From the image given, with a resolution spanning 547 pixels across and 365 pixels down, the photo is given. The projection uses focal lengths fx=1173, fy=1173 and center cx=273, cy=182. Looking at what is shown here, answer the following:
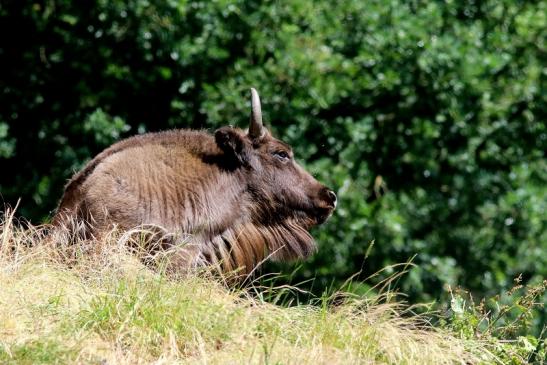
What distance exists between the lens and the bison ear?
10.4 meters

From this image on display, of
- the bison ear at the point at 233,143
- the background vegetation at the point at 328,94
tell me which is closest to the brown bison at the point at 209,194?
the bison ear at the point at 233,143

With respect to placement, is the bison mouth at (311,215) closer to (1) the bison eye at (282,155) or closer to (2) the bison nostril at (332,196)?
(2) the bison nostril at (332,196)

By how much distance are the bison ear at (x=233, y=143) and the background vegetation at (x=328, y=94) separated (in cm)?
445

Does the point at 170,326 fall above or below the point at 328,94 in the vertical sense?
above

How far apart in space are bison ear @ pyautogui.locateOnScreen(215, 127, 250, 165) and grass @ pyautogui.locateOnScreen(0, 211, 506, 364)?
257cm

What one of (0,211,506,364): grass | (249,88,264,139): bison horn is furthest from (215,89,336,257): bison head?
(0,211,506,364): grass

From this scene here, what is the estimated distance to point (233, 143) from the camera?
10.5m

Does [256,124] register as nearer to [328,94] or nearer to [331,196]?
[331,196]

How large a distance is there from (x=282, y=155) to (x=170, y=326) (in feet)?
13.6

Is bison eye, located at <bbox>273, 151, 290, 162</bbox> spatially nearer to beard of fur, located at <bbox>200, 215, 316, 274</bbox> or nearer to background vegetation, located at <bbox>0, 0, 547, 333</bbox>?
beard of fur, located at <bbox>200, 215, 316, 274</bbox>

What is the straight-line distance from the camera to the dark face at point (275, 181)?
34.7 ft

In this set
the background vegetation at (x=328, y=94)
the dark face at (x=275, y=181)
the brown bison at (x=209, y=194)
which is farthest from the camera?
the background vegetation at (x=328, y=94)

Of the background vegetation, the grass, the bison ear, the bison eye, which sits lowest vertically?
the background vegetation

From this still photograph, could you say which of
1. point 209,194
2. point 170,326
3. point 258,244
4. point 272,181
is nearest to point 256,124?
point 272,181
